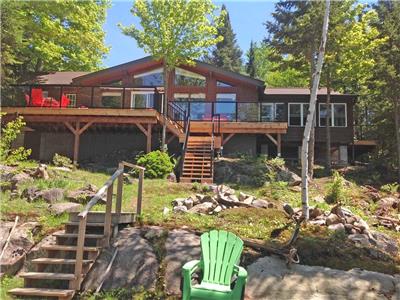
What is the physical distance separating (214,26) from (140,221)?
45.2ft

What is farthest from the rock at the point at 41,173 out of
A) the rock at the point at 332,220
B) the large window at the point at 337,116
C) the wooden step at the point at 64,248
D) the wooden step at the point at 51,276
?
the large window at the point at 337,116

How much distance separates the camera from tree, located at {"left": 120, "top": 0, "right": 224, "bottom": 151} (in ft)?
58.6

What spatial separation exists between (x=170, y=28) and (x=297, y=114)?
1024 centimetres

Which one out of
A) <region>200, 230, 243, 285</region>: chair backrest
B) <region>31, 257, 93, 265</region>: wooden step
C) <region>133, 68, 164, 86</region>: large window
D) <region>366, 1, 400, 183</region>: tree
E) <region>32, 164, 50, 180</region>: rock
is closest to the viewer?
<region>200, 230, 243, 285</region>: chair backrest

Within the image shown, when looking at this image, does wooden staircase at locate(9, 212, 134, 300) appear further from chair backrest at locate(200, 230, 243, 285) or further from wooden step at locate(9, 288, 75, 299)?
chair backrest at locate(200, 230, 243, 285)

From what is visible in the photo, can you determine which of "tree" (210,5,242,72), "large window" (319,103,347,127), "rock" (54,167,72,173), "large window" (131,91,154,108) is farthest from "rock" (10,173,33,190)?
"tree" (210,5,242,72)

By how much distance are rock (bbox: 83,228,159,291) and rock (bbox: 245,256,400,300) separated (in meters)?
1.41

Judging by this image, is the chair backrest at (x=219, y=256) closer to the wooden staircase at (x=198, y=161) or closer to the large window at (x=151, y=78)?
the wooden staircase at (x=198, y=161)

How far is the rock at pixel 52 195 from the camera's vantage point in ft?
33.5

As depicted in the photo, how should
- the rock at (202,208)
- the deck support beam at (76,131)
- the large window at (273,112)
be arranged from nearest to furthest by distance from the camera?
the rock at (202,208), the deck support beam at (76,131), the large window at (273,112)

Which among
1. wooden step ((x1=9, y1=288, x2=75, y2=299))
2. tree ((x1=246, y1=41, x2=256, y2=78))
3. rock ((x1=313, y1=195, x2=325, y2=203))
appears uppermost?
tree ((x1=246, y1=41, x2=256, y2=78))

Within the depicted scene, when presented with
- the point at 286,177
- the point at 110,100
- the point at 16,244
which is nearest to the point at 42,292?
the point at 16,244

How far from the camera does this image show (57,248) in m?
6.51

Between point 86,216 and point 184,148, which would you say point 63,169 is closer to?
point 184,148
